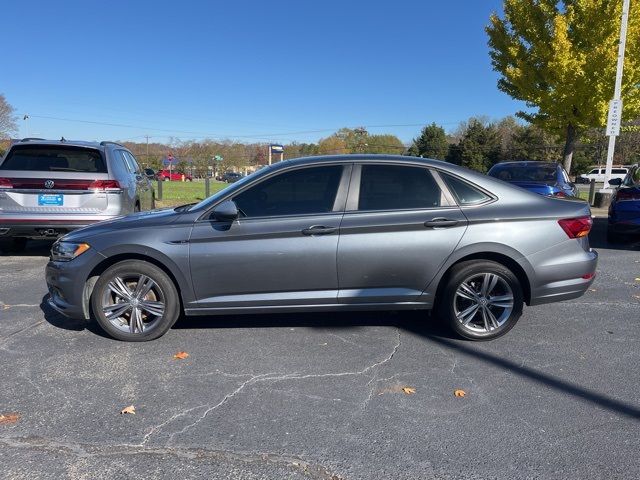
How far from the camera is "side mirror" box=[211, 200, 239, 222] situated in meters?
4.11

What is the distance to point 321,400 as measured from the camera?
3.35 meters

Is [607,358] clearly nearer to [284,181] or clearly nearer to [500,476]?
[500,476]

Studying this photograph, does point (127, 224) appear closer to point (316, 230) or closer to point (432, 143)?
point (316, 230)

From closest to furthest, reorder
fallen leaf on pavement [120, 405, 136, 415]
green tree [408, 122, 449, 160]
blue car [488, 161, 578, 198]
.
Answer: fallen leaf on pavement [120, 405, 136, 415] < blue car [488, 161, 578, 198] < green tree [408, 122, 449, 160]

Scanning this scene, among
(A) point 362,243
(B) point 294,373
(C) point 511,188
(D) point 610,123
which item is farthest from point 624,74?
(B) point 294,373

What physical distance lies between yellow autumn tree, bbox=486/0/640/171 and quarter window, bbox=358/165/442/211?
13.8 m

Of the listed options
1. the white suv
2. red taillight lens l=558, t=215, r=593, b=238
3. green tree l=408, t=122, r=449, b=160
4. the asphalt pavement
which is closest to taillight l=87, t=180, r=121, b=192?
the asphalt pavement

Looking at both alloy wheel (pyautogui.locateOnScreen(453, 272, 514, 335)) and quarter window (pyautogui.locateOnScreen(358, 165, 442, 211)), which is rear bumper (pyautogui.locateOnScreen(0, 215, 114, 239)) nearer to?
quarter window (pyautogui.locateOnScreen(358, 165, 442, 211))

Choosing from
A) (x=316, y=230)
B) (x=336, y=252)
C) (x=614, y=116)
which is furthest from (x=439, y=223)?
(x=614, y=116)

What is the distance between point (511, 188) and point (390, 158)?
1.13 meters

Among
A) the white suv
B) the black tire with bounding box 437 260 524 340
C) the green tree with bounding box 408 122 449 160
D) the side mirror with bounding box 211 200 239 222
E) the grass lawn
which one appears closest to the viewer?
the side mirror with bounding box 211 200 239 222

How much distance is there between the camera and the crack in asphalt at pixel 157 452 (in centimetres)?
266

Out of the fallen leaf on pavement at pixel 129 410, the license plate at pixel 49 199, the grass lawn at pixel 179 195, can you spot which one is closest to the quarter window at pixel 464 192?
the fallen leaf on pavement at pixel 129 410

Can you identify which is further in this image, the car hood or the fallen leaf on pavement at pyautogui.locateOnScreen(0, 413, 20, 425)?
the car hood
